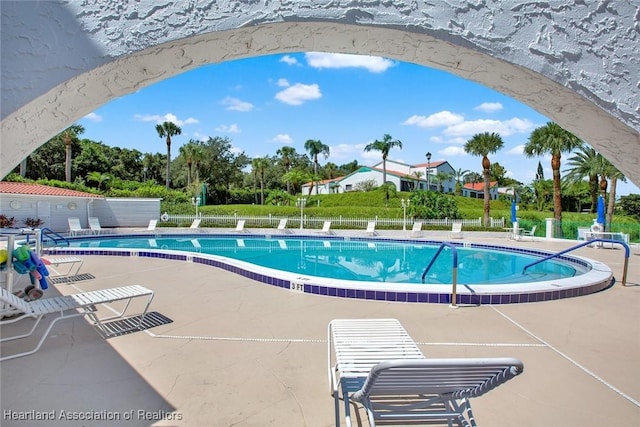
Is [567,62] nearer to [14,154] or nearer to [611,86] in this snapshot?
[611,86]

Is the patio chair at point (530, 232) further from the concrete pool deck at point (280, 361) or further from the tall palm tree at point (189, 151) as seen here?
the tall palm tree at point (189, 151)

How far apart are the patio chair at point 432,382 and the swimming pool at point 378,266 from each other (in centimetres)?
361

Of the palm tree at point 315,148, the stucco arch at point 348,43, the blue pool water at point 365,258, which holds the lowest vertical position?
the blue pool water at point 365,258

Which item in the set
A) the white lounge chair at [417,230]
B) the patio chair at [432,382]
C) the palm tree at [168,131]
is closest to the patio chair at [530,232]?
the white lounge chair at [417,230]

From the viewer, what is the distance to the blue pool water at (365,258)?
9.87 meters

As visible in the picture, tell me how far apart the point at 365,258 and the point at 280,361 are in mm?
10195

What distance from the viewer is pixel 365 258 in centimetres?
1335

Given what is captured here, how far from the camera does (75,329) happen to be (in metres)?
4.17

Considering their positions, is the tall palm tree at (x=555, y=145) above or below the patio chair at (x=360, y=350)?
above

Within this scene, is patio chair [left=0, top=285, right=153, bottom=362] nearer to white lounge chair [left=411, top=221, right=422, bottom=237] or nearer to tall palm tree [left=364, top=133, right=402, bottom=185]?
white lounge chair [left=411, top=221, right=422, bottom=237]

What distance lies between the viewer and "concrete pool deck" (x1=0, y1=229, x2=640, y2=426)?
2.56 m

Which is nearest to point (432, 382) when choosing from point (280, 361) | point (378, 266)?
point (280, 361)

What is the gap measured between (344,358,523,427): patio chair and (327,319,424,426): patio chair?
0.14 meters

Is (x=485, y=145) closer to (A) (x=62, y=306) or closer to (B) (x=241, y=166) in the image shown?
(A) (x=62, y=306)
